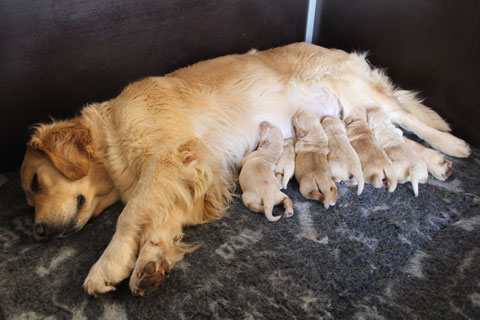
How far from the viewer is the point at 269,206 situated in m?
2.17

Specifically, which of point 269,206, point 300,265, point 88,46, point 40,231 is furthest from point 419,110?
point 40,231

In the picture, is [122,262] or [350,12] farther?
[350,12]

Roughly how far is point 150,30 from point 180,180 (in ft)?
4.28

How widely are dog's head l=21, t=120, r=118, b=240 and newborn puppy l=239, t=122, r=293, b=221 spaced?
93 centimetres

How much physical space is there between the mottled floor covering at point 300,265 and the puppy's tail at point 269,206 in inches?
2.1

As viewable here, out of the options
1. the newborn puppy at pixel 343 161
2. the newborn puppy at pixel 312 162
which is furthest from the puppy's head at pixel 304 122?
the newborn puppy at pixel 343 161

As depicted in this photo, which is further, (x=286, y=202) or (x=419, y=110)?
(x=419, y=110)

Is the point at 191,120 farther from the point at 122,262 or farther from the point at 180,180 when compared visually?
the point at 122,262

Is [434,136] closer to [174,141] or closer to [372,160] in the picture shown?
[372,160]

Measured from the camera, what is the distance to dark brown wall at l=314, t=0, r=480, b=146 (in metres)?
2.69

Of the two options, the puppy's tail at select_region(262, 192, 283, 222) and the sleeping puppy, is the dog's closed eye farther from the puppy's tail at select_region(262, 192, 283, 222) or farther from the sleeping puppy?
the sleeping puppy

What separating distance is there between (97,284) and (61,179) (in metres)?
0.74

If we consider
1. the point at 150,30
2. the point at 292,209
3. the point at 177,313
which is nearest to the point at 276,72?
the point at 150,30

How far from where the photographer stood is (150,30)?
290 centimetres
